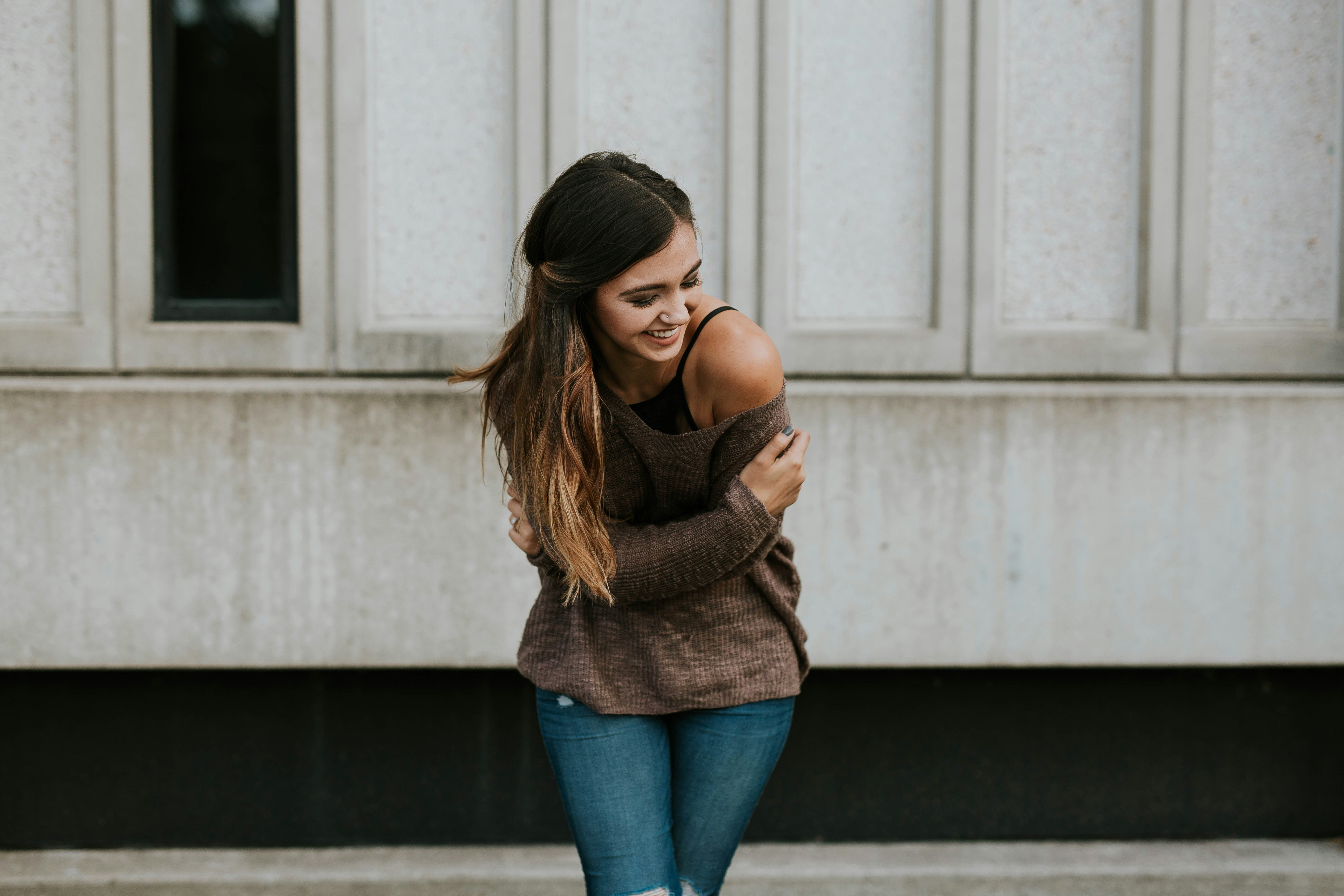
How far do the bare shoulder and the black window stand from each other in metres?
2.40

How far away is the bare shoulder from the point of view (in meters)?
1.78

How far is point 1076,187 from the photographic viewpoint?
3684 millimetres

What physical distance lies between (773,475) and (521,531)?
1.75 feet

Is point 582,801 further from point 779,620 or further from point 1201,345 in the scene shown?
point 1201,345

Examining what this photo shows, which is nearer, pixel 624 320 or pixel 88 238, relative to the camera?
pixel 624 320

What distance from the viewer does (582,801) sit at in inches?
74.1

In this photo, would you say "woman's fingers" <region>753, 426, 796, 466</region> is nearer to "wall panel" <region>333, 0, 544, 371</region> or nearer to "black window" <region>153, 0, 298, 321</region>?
"wall panel" <region>333, 0, 544, 371</region>

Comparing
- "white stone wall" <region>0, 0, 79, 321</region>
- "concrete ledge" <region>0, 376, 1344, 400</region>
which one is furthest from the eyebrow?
"white stone wall" <region>0, 0, 79, 321</region>

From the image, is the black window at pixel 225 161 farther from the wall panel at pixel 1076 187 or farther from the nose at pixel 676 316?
the wall panel at pixel 1076 187

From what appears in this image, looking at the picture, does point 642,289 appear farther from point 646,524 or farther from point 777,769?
point 777,769

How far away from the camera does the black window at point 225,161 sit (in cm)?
369

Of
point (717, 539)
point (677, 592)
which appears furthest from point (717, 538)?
point (677, 592)

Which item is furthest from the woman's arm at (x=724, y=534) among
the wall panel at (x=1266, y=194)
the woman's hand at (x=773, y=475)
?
the wall panel at (x=1266, y=194)

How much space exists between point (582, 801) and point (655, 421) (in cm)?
76
